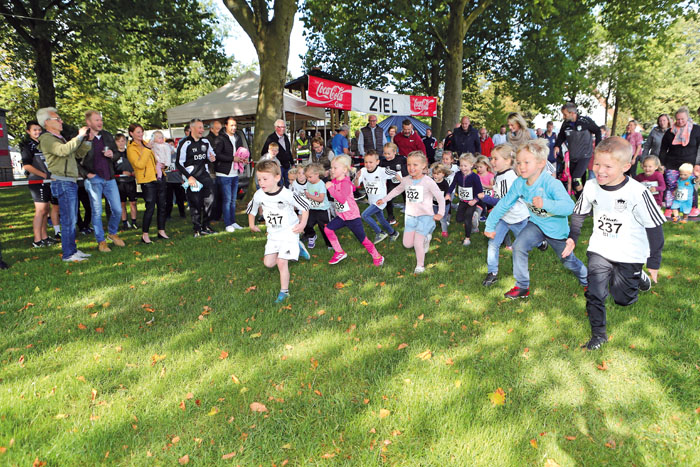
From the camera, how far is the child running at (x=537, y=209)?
4445 millimetres

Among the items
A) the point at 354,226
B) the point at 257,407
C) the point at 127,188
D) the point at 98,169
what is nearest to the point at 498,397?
the point at 257,407

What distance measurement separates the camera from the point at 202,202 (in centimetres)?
905

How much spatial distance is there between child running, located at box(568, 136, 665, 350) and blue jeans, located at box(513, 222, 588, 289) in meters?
0.94

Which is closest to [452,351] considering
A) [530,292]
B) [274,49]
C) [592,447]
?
[592,447]

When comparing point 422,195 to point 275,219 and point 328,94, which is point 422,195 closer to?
point 275,219

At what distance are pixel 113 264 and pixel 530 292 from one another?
6521mm

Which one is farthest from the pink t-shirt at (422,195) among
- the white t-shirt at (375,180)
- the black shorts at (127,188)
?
the black shorts at (127,188)

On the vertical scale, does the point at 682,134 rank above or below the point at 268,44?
below

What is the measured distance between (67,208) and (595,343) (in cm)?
781

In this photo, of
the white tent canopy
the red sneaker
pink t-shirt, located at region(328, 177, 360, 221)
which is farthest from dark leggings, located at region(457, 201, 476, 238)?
the white tent canopy

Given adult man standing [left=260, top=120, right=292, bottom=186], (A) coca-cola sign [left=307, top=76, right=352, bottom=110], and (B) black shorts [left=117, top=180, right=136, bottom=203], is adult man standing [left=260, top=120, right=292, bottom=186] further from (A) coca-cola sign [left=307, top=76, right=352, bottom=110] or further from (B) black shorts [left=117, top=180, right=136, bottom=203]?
(B) black shorts [left=117, top=180, right=136, bottom=203]

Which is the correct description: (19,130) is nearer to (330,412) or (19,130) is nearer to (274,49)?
(274,49)

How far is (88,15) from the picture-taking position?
52.7ft

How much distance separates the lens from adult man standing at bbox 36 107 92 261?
6.41 meters
